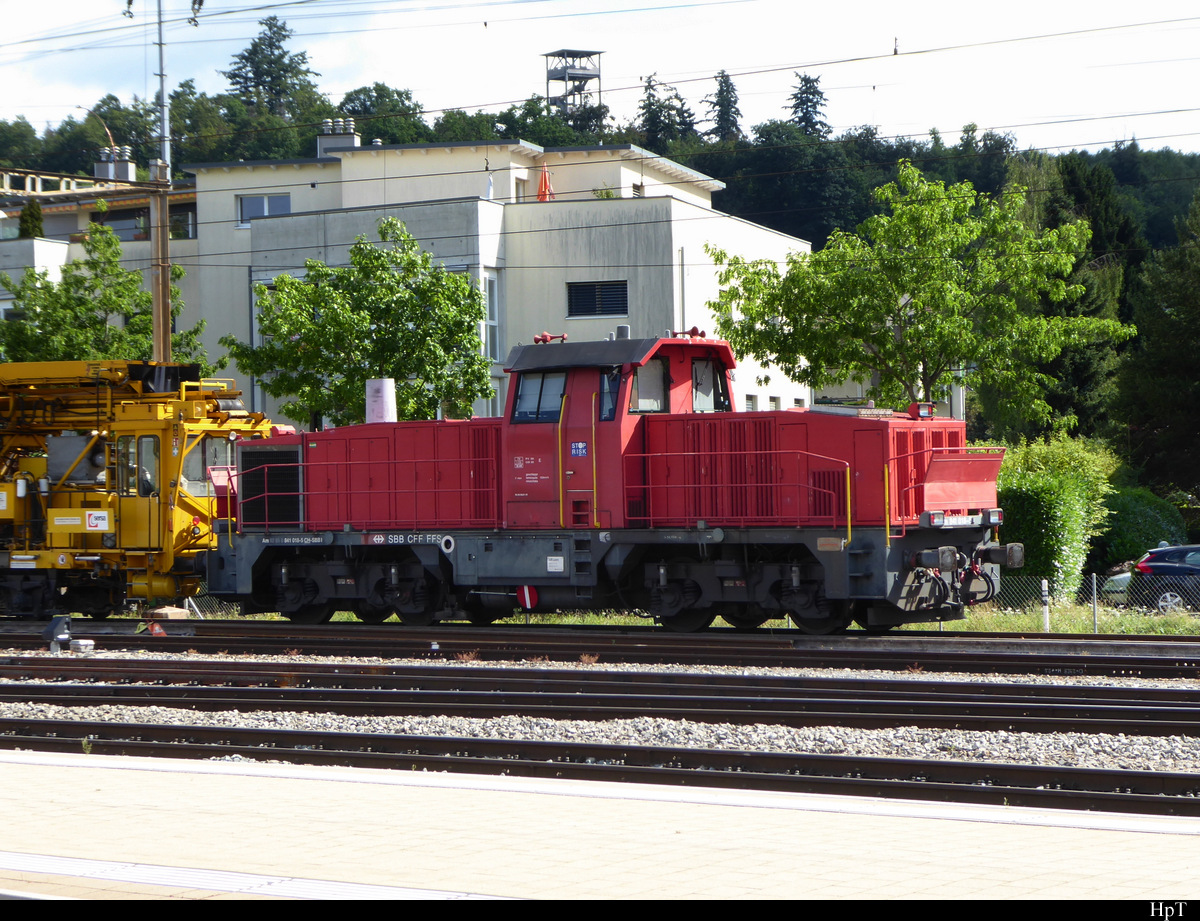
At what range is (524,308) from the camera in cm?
3891

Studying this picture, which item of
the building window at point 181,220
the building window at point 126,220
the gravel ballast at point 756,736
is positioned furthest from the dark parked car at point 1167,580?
the building window at point 126,220

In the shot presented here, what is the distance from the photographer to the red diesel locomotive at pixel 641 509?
16.3m

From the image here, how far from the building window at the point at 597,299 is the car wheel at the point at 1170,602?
19.2 meters

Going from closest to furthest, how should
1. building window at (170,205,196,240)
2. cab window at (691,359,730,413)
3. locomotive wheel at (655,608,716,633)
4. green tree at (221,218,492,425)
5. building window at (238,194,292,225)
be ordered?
locomotive wheel at (655,608,716,633) → cab window at (691,359,730,413) → green tree at (221,218,492,425) → building window at (238,194,292,225) → building window at (170,205,196,240)

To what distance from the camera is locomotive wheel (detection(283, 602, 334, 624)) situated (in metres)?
20.5

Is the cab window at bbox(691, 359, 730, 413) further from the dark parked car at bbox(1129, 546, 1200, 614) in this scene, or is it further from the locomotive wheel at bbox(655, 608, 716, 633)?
the dark parked car at bbox(1129, 546, 1200, 614)

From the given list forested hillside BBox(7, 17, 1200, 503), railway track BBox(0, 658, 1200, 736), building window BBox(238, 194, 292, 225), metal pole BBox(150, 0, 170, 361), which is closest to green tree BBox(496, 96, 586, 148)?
forested hillside BBox(7, 17, 1200, 503)

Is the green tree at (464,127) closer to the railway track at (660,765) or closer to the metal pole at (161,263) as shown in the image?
the metal pole at (161,263)

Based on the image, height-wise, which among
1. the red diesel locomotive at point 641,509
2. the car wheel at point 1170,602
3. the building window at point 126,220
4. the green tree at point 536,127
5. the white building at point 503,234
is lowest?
the car wheel at point 1170,602

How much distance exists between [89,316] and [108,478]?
15496 mm

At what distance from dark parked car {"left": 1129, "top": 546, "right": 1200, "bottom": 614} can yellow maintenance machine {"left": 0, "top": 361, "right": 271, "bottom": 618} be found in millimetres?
15607

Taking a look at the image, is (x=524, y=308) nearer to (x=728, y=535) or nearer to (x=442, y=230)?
(x=442, y=230)

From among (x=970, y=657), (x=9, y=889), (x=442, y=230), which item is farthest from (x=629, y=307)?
(x=9, y=889)
